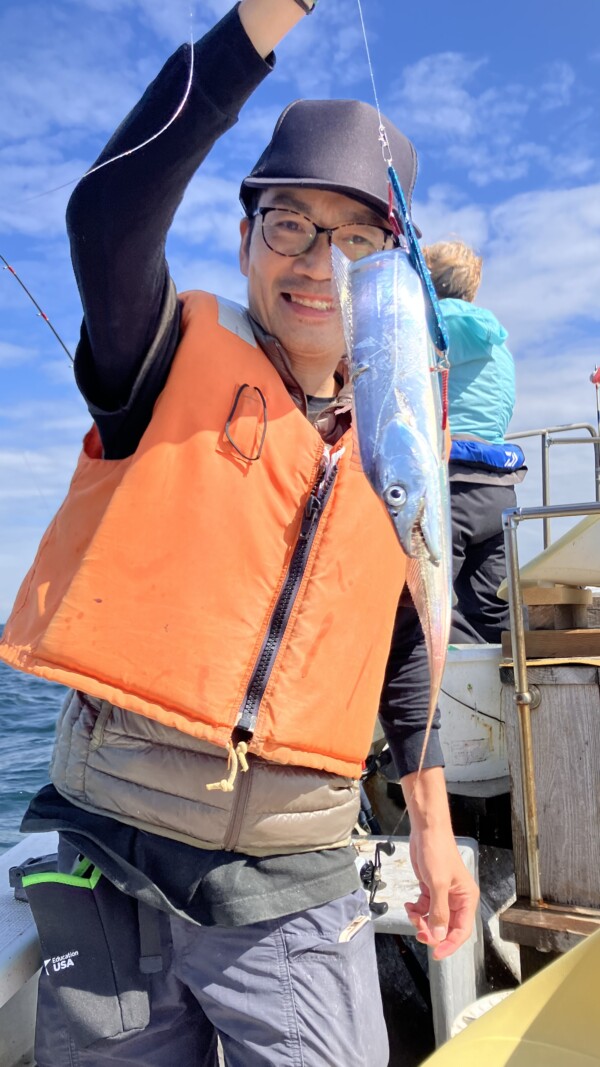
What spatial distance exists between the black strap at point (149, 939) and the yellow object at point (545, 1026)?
2.01 ft

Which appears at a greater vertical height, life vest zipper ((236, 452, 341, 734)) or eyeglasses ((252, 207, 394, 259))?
eyeglasses ((252, 207, 394, 259))

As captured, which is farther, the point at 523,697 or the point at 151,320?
the point at 523,697

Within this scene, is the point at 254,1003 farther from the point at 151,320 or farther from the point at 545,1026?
the point at 151,320

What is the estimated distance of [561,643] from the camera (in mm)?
3066

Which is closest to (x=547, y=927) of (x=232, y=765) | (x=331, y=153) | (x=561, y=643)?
(x=561, y=643)

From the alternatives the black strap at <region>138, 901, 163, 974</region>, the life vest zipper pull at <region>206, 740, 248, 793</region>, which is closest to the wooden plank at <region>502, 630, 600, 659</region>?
the life vest zipper pull at <region>206, 740, 248, 793</region>

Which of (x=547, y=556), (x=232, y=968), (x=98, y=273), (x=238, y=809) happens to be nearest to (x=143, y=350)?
(x=98, y=273)

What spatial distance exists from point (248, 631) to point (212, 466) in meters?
0.36

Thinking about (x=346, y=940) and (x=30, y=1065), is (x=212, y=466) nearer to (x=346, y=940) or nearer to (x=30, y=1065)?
(x=346, y=940)

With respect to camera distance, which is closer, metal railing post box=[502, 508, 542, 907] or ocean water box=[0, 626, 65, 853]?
metal railing post box=[502, 508, 542, 907]

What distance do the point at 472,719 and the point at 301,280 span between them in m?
2.90

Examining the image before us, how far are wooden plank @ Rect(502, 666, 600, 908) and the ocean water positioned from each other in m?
3.06

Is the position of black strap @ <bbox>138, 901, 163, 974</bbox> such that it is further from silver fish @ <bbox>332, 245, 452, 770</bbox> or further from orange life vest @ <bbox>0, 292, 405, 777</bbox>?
silver fish @ <bbox>332, 245, 452, 770</bbox>

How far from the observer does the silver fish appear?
1075 millimetres
